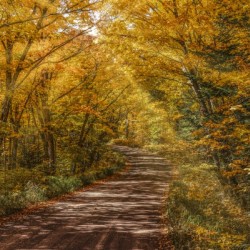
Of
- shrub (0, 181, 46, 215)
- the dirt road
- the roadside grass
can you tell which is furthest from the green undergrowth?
the roadside grass

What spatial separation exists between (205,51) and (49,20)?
20.4 feet

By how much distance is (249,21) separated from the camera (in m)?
8.73

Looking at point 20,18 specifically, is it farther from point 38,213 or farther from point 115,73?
point 115,73

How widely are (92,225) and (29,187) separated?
4.72 meters

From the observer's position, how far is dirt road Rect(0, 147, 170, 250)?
272 inches

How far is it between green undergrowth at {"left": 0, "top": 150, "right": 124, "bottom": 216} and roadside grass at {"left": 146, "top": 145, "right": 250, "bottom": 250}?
4936 mm

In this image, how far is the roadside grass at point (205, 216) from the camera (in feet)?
24.0

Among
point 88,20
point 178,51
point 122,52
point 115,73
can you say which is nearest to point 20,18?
point 88,20

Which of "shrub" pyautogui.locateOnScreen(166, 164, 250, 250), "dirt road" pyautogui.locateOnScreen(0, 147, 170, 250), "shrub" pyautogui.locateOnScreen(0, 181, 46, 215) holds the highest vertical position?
"shrub" pyautogui.locateOnScreen(0, 181, 46, 215)

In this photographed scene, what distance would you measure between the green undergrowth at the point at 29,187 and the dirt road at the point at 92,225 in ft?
2.62

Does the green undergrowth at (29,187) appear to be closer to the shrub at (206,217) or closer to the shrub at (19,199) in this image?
the shrub at (19,199)

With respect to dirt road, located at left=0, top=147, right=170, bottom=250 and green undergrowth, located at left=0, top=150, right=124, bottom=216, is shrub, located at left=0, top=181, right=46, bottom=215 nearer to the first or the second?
green undergrowth, located at left=0, top=150, right=124, bottom=216

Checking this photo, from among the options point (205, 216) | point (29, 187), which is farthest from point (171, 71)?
point (29, 187)

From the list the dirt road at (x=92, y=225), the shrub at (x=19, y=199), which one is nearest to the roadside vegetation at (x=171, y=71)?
the shrub at (x=19, y=199)
